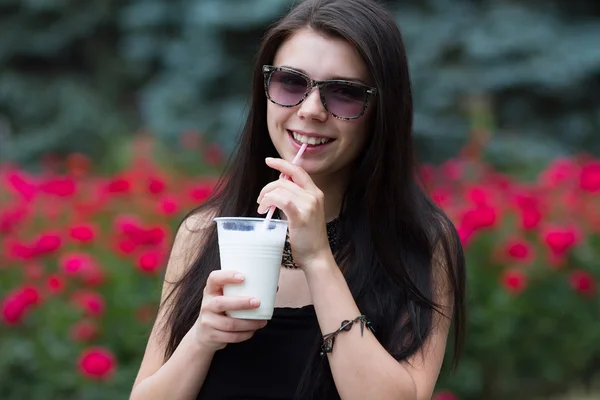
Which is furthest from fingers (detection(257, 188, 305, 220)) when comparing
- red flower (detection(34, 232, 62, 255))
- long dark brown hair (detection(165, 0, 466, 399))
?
red flower (detection(34, 232, 62, 255))

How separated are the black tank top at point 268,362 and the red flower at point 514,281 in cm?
213

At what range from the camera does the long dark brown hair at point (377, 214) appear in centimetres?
237

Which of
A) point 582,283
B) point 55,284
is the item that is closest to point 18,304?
point 55,284

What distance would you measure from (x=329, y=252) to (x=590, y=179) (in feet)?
9.67

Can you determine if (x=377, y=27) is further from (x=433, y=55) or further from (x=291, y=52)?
(x=433, y=55)

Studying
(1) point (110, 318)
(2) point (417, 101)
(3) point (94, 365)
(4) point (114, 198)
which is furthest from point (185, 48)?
(3) point (94, 365)

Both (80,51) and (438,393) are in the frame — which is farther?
(80,51)

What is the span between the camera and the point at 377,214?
8.33 ft

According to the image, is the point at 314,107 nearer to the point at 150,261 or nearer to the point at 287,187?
the point at 287,187

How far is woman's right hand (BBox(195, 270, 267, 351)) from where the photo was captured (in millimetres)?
2115

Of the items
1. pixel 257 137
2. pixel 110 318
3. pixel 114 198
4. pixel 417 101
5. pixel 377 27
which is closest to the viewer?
pixel 377 27

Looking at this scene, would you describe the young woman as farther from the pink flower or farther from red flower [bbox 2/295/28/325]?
the pink flower

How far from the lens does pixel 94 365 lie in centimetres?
375

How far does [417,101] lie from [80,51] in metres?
4.97
